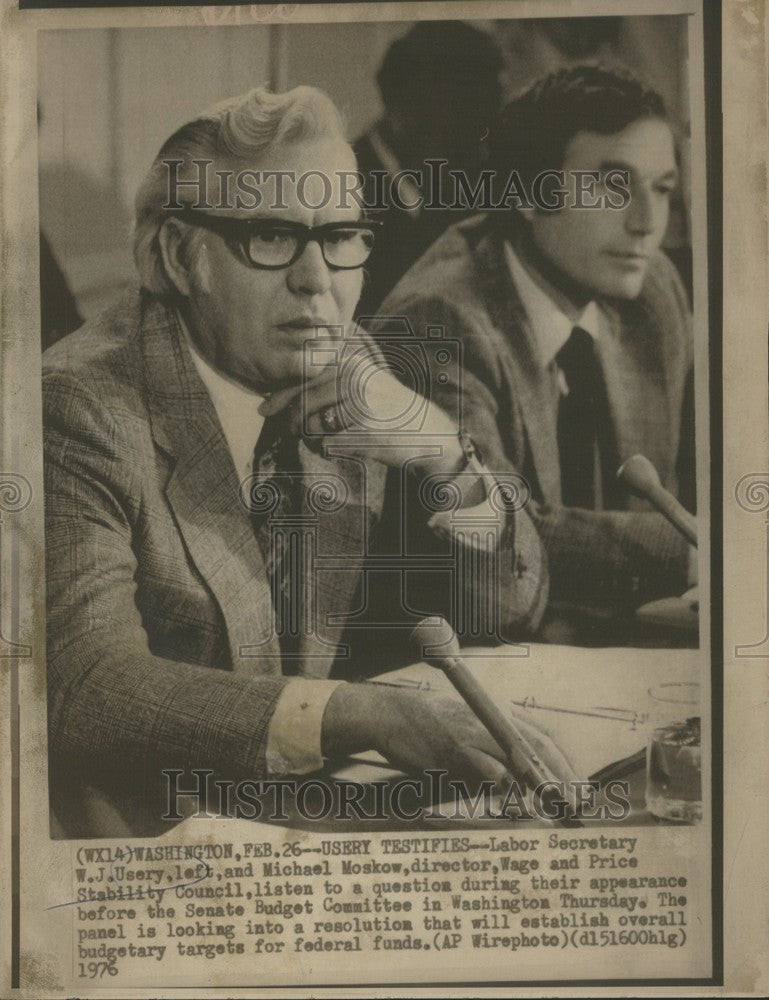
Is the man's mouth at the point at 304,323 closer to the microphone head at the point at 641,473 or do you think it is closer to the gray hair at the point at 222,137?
the gray hair at the point at 222,137

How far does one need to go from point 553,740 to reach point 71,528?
4.78 ft

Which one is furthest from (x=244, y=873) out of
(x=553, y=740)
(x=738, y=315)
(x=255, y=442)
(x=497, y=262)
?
(x=738, y=315)

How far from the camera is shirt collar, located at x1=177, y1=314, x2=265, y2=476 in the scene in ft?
9.14

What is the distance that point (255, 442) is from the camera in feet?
9.15

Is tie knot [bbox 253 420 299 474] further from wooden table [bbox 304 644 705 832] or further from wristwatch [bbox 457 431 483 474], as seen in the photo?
wooden table [bbox 304 644 705 832]

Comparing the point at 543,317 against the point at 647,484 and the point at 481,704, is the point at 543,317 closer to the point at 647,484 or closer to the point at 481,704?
the point at 647,484

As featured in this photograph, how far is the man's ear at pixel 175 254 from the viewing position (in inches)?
109

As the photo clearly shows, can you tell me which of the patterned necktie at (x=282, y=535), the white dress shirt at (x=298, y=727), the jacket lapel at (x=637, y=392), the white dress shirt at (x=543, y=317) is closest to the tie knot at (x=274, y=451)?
the patterned necktie at (x=282, y=535)

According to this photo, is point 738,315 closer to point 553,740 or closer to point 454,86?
point 454,86

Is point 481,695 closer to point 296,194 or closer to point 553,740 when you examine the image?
point 553,740

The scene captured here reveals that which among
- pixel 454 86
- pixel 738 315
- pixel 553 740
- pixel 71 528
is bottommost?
pixel 553 740

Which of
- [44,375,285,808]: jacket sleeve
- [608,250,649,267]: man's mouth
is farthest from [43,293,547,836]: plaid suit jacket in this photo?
[608,250,649,267]: man's mouth

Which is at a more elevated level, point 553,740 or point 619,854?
point 553,740

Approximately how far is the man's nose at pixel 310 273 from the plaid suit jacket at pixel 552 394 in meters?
0.19
